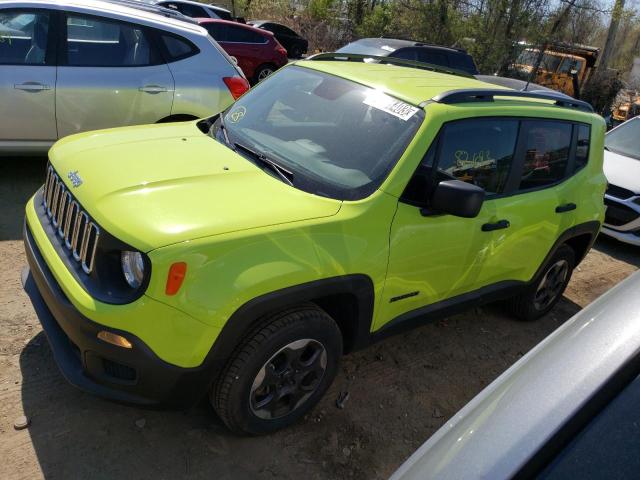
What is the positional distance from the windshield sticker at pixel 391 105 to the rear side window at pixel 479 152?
22 centimetres

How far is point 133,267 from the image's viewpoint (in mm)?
2227

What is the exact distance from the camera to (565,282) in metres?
4.50

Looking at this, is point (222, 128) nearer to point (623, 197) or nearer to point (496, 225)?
point (496, 225)

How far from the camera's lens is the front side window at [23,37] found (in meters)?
4.68

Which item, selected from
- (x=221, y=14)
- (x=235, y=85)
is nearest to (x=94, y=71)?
(x=235, y=85)

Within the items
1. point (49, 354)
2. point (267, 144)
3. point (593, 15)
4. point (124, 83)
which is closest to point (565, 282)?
point (267, 144)

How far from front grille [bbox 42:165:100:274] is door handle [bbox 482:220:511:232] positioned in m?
2.12

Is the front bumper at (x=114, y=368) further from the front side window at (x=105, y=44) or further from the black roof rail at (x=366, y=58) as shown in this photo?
the front side window at (x=105, y=44)

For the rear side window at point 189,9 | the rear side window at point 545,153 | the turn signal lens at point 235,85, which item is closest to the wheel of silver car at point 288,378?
the rear side window at point 545,153

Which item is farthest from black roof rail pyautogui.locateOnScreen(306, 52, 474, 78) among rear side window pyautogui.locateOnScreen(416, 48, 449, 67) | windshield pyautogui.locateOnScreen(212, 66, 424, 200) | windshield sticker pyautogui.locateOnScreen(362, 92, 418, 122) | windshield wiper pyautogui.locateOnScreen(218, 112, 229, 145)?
rear side window pyautogui.locateOnScreen(416, 48, 449, 67)

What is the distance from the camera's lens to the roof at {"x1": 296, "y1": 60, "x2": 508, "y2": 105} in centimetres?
304

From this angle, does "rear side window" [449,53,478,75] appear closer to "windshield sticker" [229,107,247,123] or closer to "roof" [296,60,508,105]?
"roof" [296,60,508,105]

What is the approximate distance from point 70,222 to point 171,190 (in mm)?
542

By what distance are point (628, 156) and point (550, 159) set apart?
434 centimetres
